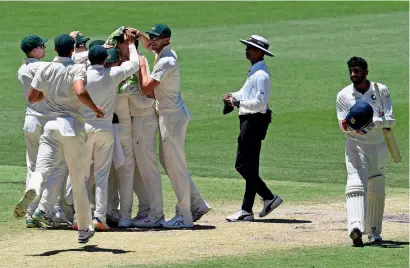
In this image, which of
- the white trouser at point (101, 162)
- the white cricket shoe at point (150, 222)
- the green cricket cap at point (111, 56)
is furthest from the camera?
the white cricket shoe at point (150, 222)

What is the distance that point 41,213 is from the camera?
13289 millimetres

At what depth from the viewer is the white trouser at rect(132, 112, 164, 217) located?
45.0ft

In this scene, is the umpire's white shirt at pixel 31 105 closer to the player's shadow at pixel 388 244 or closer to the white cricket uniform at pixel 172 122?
the white cricket uniform at pixel 172 122

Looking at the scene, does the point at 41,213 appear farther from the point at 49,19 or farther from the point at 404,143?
the point at 49,19

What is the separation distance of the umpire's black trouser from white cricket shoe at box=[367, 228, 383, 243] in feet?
6.01

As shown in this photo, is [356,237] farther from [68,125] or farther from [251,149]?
[68,125]

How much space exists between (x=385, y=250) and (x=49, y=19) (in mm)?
25349

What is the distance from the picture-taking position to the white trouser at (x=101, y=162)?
517 inches

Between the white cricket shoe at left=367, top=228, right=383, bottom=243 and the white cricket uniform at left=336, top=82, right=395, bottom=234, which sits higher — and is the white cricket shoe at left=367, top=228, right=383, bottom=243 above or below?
below

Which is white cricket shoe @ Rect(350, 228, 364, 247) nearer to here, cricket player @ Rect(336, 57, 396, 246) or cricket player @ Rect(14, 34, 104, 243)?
cricket player @ Rect(336, 57, 396, 246)

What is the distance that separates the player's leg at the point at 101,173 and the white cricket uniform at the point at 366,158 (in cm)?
255

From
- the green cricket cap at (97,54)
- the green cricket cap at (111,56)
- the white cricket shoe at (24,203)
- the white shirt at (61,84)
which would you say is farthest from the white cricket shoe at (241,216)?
the white cricket shoe at (24,203)

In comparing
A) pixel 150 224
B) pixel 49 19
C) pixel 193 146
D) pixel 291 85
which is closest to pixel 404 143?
pixel 193 146

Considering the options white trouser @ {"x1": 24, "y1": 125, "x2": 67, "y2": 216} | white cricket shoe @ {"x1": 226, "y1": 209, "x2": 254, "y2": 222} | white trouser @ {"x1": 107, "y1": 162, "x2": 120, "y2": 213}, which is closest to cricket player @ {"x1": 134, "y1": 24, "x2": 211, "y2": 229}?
white trouser @ {"x1": 107, "y1": 162, "x2": 120, "y2": 213}
